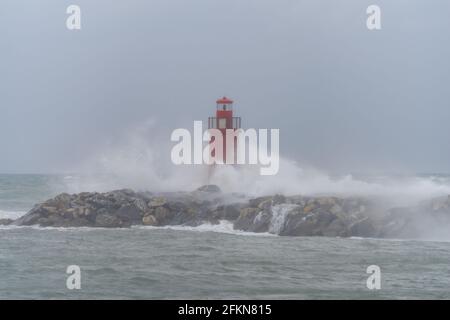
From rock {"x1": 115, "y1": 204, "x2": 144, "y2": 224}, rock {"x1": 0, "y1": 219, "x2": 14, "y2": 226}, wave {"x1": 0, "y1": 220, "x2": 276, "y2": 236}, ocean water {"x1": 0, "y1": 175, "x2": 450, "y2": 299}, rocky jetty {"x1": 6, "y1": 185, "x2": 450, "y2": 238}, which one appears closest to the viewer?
ocean water {"x1": 0, "y1": 175, "x2": 450, "y2": 299}

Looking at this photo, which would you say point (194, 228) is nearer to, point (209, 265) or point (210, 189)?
point (210, 189)

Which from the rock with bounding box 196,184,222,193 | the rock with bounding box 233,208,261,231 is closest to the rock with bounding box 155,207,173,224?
the rock with bounding box 233,208,261,231

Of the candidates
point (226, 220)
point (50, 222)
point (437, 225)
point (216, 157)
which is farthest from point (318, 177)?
point (50, 222)

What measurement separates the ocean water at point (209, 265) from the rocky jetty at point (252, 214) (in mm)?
786

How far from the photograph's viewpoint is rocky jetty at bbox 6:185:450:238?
25.5 m

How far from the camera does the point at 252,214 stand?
27.8m

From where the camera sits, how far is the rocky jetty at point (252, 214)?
83.8 feet

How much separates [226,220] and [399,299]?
12619 millimetres

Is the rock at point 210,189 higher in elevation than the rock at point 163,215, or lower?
higher

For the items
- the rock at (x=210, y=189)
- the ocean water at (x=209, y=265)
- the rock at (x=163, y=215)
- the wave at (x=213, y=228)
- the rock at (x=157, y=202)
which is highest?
the rock at (x=210, y=189)

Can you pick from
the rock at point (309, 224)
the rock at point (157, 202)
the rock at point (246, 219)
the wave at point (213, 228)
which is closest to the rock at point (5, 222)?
the wave at point (213, 228)

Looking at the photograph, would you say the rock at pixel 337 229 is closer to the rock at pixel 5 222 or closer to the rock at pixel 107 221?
the rock at pixel 107 221

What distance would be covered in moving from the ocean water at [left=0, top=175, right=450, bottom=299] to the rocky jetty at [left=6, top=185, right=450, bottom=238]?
786 millimetres

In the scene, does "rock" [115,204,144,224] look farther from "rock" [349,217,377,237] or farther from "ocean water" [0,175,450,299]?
"rock" [349,217,377,237]
